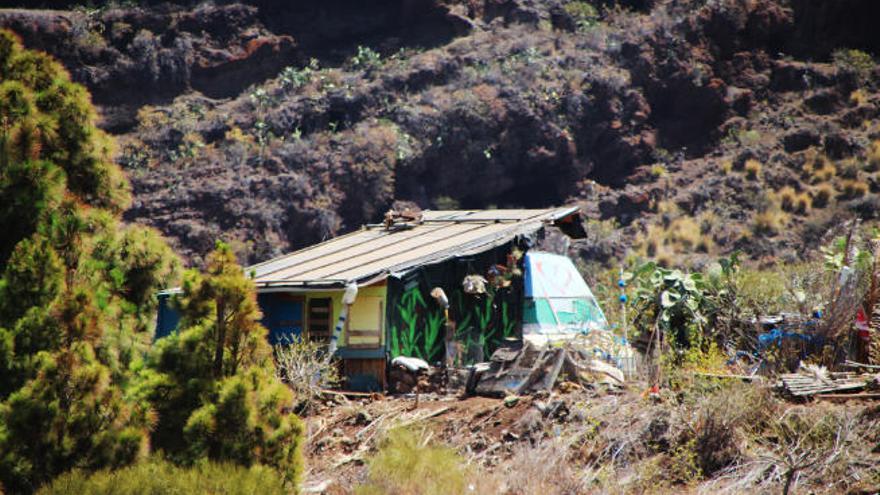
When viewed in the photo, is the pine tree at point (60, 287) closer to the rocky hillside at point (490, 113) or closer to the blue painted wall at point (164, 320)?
the blue painted wall at point (164, 320)

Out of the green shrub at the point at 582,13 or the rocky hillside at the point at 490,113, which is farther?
the green shrub at the point at 582,13

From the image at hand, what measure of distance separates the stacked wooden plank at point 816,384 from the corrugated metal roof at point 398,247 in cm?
694

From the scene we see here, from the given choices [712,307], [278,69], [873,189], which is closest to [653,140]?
[873,189]

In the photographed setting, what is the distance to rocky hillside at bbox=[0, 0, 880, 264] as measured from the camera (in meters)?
36.6

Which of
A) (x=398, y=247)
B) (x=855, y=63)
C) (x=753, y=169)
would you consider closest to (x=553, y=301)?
(x=398, y=247)

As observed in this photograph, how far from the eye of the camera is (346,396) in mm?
15445

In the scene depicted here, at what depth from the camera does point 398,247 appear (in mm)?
19359

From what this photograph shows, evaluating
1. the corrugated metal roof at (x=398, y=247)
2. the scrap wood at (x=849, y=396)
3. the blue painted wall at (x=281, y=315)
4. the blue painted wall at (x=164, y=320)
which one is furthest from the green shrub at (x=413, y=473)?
the blue painted wall at (x=164, y=320)

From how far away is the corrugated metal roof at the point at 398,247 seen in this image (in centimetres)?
1672

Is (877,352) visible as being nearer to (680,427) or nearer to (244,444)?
(680,427)

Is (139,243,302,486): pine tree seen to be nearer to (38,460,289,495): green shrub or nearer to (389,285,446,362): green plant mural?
(38,460,289,495): green shrub

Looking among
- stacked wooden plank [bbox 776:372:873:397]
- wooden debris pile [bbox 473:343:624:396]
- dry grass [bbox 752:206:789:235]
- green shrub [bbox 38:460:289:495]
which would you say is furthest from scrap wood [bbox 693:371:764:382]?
dry grass [bbox 752:206:789:235]

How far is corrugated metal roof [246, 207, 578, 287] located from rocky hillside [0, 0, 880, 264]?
1338 cm

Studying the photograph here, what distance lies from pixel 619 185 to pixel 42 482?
3500cm
